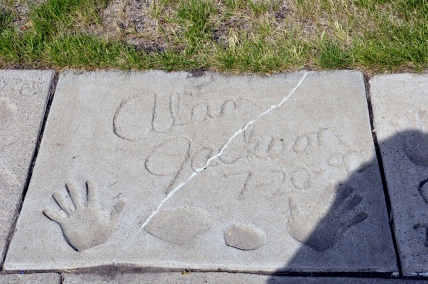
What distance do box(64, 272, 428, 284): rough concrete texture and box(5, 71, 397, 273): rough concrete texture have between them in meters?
0.04

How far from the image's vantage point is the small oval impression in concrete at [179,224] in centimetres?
214

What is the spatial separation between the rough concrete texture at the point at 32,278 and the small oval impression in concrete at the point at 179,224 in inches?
15.1

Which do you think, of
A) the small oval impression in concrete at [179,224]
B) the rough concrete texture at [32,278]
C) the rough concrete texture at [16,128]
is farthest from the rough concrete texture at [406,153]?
the rough concrete texture at [16,128]

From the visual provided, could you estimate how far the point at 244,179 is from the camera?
A: 2.29 metres

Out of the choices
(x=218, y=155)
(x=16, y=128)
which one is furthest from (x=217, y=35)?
(x=16, y=128)

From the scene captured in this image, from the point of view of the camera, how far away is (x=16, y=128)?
2508mm

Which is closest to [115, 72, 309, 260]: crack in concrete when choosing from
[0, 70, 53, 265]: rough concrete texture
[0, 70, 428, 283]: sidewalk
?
[0, 70, 428, 283]: sidewalk

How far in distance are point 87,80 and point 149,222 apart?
0.87m

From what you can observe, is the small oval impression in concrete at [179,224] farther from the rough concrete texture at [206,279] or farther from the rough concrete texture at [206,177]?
the rough concrete texture at [206,279]

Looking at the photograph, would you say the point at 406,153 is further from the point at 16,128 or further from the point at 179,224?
the point at 16,128

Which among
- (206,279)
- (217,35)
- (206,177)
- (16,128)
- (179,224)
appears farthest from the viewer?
(217,35)

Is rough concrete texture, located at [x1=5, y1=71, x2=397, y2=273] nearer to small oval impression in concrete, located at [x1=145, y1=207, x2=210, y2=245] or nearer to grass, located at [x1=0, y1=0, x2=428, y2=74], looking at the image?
small oval impression in concrete, located at [x1=145, y1=207, x2=210, y2=245]

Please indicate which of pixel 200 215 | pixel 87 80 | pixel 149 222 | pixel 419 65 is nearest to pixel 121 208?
pixel 149 222

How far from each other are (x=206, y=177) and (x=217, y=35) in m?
0.91
